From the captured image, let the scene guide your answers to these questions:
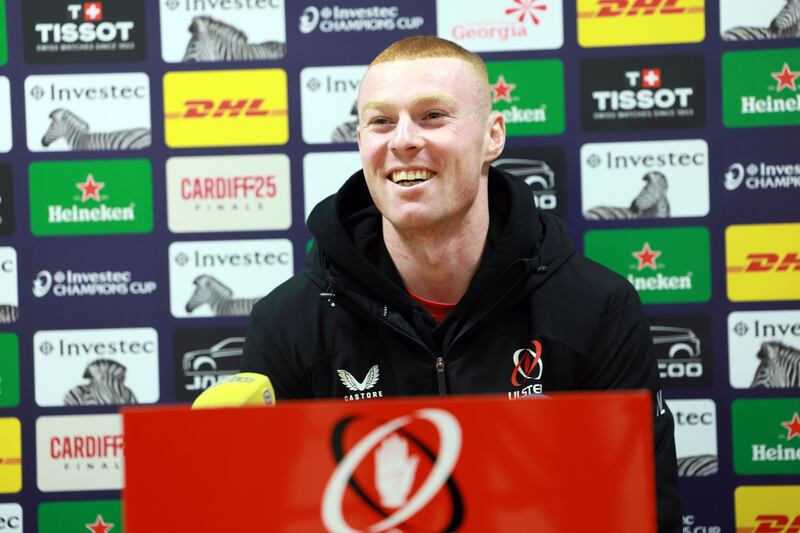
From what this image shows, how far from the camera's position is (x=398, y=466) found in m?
0.75

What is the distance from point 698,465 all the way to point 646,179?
27.0 inches

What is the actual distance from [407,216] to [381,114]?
180mm

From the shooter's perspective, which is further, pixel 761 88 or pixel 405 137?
pixel 761 88

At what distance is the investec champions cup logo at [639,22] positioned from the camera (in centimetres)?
204

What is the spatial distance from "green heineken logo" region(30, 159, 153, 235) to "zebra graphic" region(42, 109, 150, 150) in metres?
0.04

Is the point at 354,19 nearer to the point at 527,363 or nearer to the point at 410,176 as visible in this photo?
the point at 410,176

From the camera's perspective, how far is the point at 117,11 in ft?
6.84

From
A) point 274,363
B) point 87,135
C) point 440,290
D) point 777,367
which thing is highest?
point 87,135

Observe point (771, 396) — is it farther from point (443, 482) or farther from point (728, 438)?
point (443, 482)

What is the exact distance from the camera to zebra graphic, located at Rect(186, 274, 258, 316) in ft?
6.86

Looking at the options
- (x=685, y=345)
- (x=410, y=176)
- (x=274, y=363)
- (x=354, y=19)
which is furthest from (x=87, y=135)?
(x=685, y=345)

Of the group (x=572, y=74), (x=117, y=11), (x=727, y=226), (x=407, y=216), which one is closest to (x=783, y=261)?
(x=727, y=226)

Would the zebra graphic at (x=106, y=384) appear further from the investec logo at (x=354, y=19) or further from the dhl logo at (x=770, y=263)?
the dhl logo at (x=770, y=263)

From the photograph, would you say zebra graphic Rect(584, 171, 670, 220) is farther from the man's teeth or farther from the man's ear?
the man's teeth
